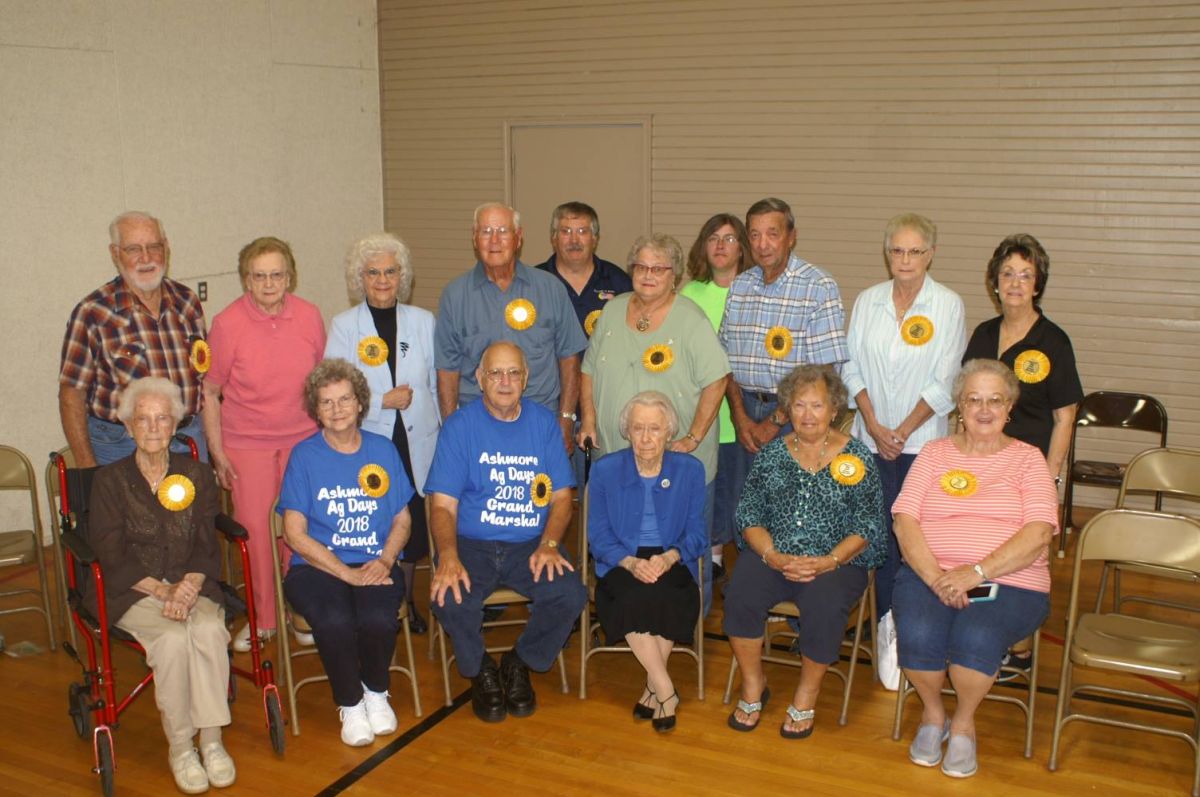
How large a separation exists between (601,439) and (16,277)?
3.40m

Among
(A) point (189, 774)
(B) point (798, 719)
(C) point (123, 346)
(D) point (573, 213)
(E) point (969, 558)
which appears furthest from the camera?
(D) point (573, 213)

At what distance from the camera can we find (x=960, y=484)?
12.4 ft

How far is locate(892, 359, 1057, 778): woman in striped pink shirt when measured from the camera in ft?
11.9

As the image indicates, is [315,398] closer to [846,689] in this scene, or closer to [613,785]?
[613,785]

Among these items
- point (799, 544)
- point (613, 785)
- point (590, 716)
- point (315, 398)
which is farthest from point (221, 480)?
point (799, 544)

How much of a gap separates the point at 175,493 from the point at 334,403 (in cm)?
61

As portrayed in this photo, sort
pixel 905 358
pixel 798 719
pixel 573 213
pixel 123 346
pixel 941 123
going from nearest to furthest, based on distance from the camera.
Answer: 1. pixel 798 719
2. pixel 123 346
3. pixel 905 358
4. pixel 573 213
5. pixel 941 123

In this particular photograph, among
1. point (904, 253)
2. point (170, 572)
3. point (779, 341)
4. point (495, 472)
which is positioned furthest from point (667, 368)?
point (170, 572)

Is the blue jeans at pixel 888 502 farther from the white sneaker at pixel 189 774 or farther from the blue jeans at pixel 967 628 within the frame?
the white sneaker at pixel 189 774

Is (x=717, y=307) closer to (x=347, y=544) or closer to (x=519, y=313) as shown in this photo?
(x=519, y=313)

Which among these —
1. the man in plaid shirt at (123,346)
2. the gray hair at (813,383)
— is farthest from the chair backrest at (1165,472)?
the man in plaid shirt at (123,346)

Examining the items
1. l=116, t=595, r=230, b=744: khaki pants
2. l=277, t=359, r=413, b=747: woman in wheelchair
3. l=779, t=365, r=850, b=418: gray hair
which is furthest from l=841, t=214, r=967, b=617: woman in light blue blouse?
l=116, t=595, r=230, b=744: khaki pants

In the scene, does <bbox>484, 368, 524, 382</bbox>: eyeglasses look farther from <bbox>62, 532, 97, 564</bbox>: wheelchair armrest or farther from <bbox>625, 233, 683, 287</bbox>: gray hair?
<bbox>62, 532, 97, 564</bbox>: wheelchair armrest

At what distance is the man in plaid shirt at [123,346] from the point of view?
4.16m
